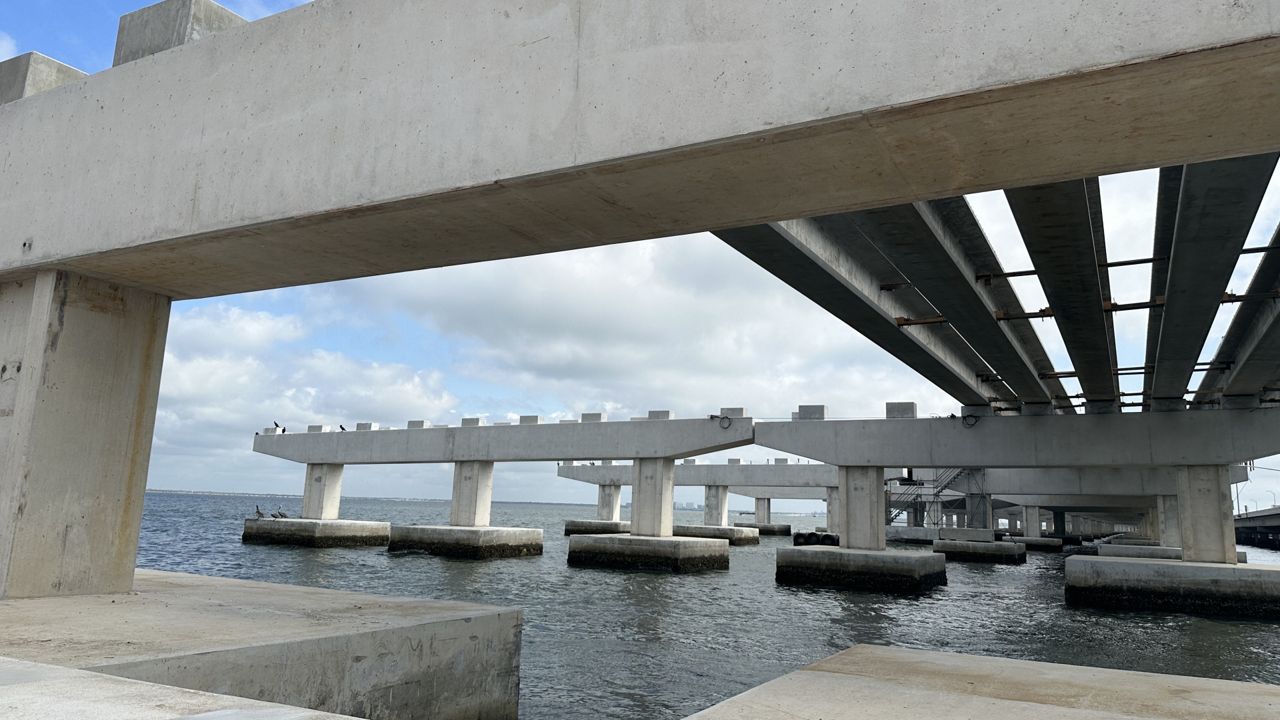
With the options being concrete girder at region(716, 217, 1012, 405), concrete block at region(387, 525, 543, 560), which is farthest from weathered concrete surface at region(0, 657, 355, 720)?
concrete block at region(387, 525, 543, 560)

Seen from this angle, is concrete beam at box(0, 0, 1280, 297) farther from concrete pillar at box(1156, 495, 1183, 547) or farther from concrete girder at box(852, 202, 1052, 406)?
concrete pillar at box(1156, 495, 1183, 547)

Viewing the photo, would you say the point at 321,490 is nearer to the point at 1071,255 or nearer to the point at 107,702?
the point at 1071,255

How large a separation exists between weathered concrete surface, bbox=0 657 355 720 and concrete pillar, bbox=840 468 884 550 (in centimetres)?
3182

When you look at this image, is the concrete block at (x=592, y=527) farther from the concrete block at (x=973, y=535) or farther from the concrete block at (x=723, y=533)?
the concrete block at (x=973, y=535)

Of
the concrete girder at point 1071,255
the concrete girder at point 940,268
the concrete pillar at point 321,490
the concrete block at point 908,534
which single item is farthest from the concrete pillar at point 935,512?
the concrete girder at point 940,268

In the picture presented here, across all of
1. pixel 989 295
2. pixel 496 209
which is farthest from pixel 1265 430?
pixel 496 209

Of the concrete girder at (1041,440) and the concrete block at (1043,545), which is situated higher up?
the concrete girder at (1041,440)

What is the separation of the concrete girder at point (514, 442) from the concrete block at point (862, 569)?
631 cm

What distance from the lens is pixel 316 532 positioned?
46375mm

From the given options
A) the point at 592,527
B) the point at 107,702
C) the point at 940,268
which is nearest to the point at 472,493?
the point at 592,527

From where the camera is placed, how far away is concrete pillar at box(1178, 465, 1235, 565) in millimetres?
28422

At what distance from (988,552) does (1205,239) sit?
43568 mm

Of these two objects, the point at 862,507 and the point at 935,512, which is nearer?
the point at 862,507

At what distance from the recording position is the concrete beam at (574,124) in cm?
510
